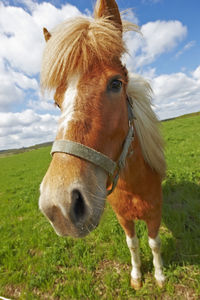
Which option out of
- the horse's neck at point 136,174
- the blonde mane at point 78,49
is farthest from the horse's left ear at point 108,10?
the horse's neck at point 136,174

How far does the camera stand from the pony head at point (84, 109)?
107cm

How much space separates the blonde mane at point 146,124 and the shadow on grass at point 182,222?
134cm

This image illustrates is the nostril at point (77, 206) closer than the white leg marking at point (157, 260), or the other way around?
the nostril at point (77, 206)

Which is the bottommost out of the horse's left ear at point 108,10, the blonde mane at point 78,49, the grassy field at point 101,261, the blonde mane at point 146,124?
the grassy field at point 101,261

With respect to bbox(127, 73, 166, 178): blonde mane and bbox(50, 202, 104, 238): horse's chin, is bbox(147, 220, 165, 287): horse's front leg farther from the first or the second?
bbox(50, 202, 104, 238): horse's chin

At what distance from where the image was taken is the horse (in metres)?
1.08

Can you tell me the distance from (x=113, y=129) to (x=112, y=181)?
0.47 m

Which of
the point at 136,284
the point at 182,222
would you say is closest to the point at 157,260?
the point at 136,284

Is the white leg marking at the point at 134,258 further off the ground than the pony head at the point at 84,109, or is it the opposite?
the pony head at the point at 84,109

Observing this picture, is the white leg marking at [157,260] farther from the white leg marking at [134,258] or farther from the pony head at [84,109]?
the pony head at [84,109]

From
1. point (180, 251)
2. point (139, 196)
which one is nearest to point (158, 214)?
point (139, 196)

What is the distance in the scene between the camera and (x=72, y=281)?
268cm

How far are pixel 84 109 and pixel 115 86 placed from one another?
0.41 m

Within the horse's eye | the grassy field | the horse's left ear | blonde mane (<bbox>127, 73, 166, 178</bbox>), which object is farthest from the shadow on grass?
the horse's left ear
